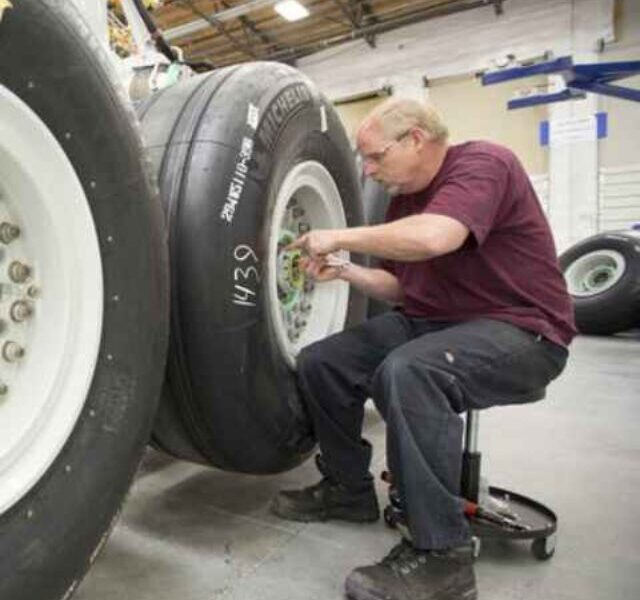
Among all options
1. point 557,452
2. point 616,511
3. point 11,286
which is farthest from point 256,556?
point 557,452

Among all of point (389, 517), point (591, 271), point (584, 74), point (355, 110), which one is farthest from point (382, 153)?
point (355, 110)

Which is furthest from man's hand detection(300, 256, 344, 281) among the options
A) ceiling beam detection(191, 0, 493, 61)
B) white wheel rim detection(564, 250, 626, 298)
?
ceiling beam detection(191, 0, 493, 61)

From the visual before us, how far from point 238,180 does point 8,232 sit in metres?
0.53

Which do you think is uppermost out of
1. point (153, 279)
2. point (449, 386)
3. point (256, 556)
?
point (153, 279)

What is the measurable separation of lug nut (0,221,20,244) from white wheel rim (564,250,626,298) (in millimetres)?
4643

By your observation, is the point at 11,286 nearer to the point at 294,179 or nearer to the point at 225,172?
the point at 225,172

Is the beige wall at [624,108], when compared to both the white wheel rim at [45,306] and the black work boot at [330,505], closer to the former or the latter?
the black work boot at [330,505]

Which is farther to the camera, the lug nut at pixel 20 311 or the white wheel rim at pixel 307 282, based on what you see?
the white wheel rim at pixel 307 282

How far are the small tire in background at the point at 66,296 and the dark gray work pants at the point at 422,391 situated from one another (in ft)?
1.79

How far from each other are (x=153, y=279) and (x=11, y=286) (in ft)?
0.68

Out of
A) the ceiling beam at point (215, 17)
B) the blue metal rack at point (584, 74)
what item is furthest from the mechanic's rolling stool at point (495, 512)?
the ceiling beam at point (215, 17)

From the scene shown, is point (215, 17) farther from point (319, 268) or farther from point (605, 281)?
point (319, 268)

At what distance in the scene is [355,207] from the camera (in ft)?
6.31

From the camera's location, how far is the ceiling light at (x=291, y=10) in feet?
23.3
